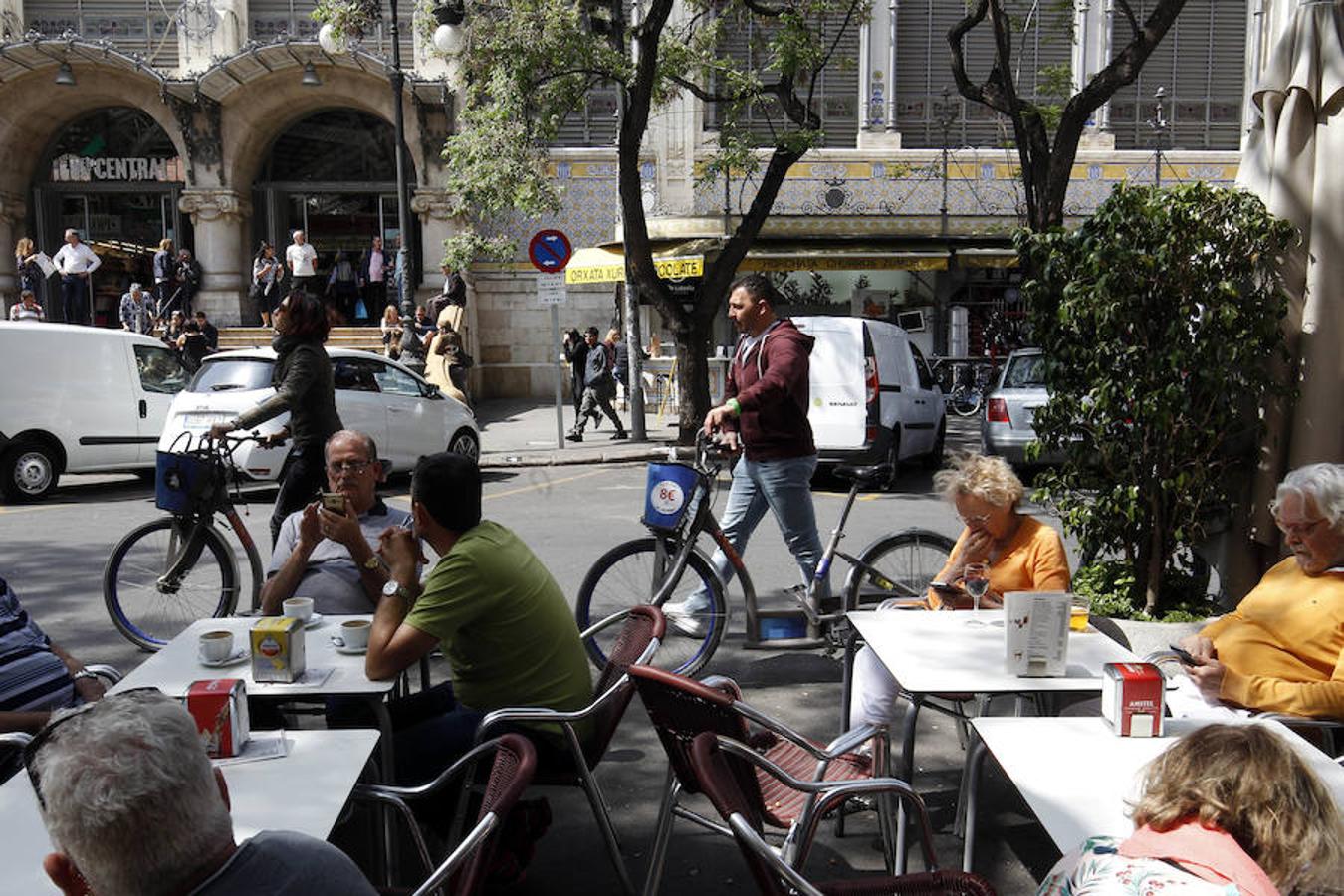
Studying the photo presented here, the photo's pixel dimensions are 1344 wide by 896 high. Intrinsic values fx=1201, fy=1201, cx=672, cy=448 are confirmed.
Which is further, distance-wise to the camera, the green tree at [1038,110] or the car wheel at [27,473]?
the green tree at [1038,110]

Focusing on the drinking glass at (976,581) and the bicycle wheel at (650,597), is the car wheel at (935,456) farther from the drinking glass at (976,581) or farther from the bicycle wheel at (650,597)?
the drinking glass at (976,581)

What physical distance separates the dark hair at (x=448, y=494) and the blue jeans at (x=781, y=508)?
8.08ft

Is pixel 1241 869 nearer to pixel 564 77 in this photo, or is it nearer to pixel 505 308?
pixel 564 77

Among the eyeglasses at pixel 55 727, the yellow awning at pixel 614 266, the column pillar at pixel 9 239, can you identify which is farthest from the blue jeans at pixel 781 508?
the column pillar at pixel 9 239

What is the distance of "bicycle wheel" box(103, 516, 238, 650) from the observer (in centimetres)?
636

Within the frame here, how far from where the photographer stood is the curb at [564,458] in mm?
14836

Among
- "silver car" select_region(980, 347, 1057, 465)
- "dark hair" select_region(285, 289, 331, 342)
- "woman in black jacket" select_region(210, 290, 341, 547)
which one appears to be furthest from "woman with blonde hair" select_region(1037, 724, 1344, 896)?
"silver car" select_region(980, 347, 1057, 465)

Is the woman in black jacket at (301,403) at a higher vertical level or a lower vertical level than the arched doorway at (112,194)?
lower

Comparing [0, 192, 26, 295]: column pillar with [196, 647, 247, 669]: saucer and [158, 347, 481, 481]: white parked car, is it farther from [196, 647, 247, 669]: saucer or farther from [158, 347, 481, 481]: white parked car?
[196, 647, 247, 669]: saucer

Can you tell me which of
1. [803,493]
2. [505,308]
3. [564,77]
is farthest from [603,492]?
[505,308]

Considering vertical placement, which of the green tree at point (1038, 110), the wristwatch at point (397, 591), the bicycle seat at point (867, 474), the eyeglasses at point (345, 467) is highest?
the green tree at point (1038, 110)

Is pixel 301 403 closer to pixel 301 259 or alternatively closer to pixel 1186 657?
pixel 1186 657

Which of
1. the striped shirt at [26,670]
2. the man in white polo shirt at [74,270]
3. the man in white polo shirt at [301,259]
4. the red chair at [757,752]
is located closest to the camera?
the red chair at [757,752]

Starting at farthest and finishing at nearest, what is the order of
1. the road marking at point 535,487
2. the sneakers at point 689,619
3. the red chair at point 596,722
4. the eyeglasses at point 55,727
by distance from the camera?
the road marking at point 535,487
the sneakers at point 689,619
the red chair at point 596,722
the eyeglasses at point 55,727
